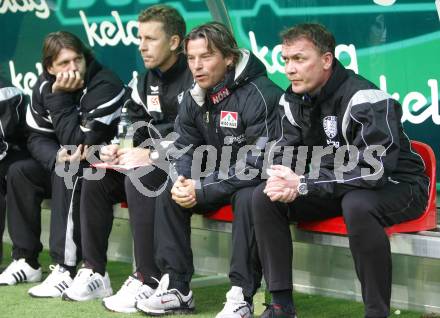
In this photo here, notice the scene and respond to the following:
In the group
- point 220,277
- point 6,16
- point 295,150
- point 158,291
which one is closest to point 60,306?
point 158,291

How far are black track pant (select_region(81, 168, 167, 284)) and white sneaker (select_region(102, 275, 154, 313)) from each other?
57 millimetres

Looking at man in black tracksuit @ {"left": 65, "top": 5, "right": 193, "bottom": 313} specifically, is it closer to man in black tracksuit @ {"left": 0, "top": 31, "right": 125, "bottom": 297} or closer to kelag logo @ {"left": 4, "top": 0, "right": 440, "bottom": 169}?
man in black tracksuit @ {"left": 0, "top": 31, "right": 125, "bottom": 297}

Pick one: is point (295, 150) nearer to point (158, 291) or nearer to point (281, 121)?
point (281, 121)

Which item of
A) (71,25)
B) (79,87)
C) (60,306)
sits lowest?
(60,306)

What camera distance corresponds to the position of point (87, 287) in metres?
5.39

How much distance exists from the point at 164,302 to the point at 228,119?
35.2 inches

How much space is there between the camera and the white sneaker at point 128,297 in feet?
16.9

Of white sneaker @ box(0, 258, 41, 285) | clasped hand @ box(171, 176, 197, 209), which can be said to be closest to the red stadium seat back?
clasped hand @ box(171, 176, 197, 209)

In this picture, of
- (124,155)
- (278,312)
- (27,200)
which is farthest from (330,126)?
(27,200)

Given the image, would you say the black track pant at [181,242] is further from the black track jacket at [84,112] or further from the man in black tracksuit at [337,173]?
the black track jacket at [84,112]

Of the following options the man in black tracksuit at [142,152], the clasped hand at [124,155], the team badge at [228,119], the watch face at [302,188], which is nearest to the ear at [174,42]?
the man in black tracksuit at [142,152]

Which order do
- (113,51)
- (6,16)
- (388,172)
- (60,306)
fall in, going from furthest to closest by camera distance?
(6,16) < (113,51) < (60,306) < (388,172)

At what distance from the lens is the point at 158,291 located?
5043 millimetres

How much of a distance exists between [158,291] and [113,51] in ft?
7.09
